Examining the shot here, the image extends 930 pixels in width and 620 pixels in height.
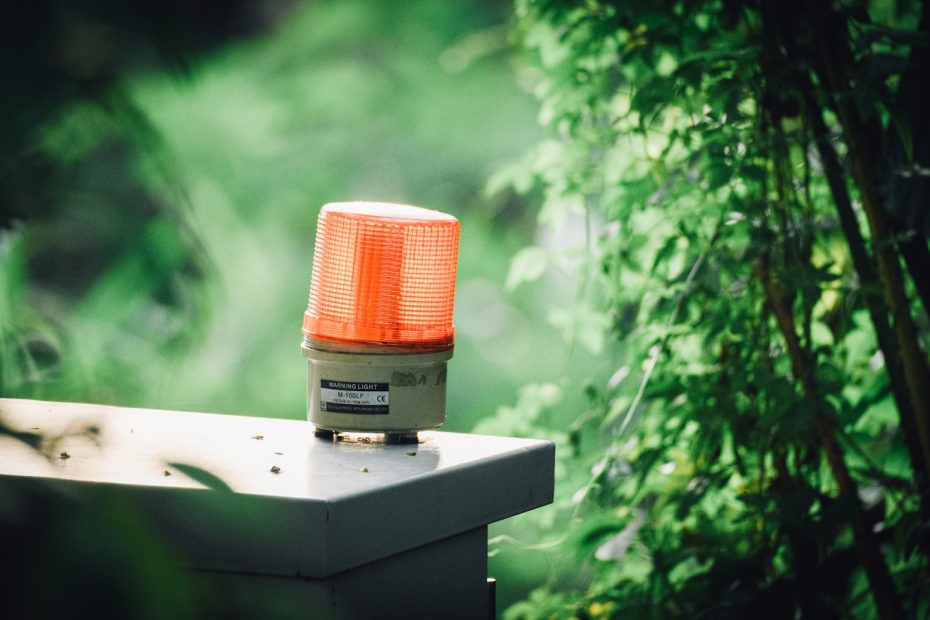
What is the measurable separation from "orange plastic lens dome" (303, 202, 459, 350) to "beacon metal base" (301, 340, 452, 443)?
0.02 m

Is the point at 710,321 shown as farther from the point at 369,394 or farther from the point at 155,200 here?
the point at 155,200

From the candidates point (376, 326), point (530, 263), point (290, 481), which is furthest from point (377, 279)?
point (530, 263)

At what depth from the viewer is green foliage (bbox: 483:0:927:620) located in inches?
53.1

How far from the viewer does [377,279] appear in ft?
3.34

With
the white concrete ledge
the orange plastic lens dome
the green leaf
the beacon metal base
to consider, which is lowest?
the white concrete ledge

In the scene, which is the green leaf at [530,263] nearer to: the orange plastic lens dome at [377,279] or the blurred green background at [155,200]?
the orange plastic lens dome at [377,279]

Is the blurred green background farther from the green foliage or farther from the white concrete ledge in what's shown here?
the green foliage

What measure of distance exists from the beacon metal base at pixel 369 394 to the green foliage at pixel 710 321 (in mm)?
457

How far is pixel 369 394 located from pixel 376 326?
0.07 m

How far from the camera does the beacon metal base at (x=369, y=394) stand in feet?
3.29

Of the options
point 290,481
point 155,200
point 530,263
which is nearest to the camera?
point 155,200

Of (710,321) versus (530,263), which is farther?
(530,263)

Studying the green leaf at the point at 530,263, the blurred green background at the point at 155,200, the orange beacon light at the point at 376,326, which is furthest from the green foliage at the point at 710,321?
the blurred green background at the point at 155,200

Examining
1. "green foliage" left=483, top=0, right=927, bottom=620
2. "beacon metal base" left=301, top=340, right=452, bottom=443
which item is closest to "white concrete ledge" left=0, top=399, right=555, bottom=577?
"beacon metal base" left=301, top=340, right=452, bottom=443
